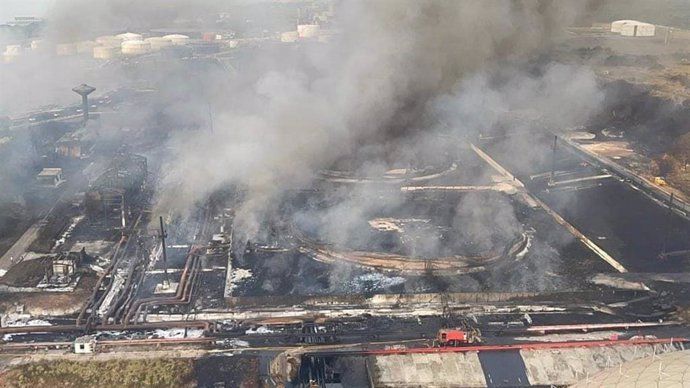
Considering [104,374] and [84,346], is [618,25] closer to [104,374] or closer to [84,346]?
[84,346]

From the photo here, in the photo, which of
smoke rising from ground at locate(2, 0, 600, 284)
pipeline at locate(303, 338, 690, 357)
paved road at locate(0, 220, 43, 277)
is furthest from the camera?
smoke rising from ground at locate(2, 0, 600, 284)

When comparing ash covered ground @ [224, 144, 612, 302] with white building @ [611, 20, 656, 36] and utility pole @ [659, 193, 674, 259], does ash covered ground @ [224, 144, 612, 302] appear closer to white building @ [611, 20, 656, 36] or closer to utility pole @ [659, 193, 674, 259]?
utility pole @ [659, 193, 674, 259]

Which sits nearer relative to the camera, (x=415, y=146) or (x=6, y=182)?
(x=6, y=182)

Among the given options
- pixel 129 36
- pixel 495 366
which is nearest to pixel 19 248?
pixel 495 366

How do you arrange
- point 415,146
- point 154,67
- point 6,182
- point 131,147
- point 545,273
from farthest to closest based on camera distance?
point 154,67, point 131,147, point 415,146, point 6,182, point 545,273

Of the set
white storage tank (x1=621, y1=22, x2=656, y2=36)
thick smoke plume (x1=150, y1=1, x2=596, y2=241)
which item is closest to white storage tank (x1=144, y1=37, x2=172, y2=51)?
thick smoke plume (x1=150, y1=1, x2=596, y2=241)

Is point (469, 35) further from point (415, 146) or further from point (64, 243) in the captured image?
point (64, 243)

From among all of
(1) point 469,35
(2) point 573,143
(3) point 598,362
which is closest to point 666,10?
(2) point 573,143
